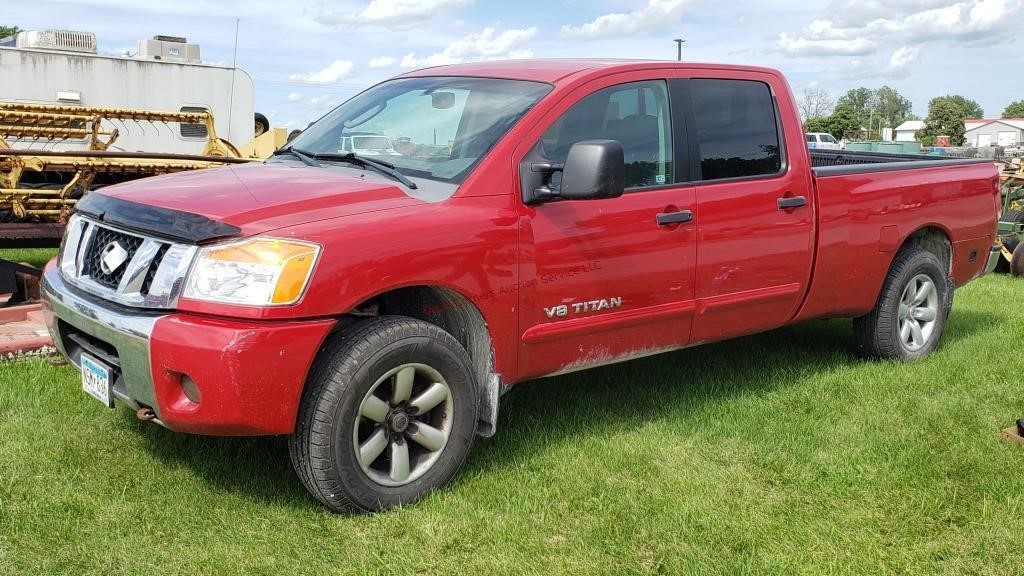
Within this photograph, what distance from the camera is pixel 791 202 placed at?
16.9 ft

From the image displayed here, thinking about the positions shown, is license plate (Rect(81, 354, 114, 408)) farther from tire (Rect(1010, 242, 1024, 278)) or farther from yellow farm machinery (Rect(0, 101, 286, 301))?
tire (Rect(1010, 242, 1024, 278))

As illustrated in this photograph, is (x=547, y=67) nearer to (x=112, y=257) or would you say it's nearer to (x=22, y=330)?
(x=112, y=257)

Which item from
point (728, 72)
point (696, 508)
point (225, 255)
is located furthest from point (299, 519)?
point (728, 72)

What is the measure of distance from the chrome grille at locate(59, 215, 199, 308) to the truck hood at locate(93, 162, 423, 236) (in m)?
0.15

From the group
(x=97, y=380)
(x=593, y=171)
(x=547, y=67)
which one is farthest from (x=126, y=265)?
(x=547, y=67)

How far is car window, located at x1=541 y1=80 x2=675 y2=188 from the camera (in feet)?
14.4

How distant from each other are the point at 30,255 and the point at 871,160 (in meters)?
8.13

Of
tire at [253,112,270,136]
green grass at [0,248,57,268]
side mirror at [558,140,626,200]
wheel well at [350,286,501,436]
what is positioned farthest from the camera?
tire at [253,112,270,136]

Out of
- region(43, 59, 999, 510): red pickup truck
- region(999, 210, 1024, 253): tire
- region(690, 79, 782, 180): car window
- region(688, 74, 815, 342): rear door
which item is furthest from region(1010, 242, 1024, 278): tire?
region(690, 79, 782, 180): car window

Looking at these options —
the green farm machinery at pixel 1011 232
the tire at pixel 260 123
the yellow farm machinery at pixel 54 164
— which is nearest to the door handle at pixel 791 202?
the yellow farm machinery at pixel 54 164

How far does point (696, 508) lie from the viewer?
13.0ft

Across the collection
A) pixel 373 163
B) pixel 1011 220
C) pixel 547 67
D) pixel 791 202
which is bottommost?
pixel 1011 220

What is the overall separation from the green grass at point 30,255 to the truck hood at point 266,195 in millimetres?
6387

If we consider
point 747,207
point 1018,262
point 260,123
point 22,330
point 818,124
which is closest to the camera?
point 747,207
